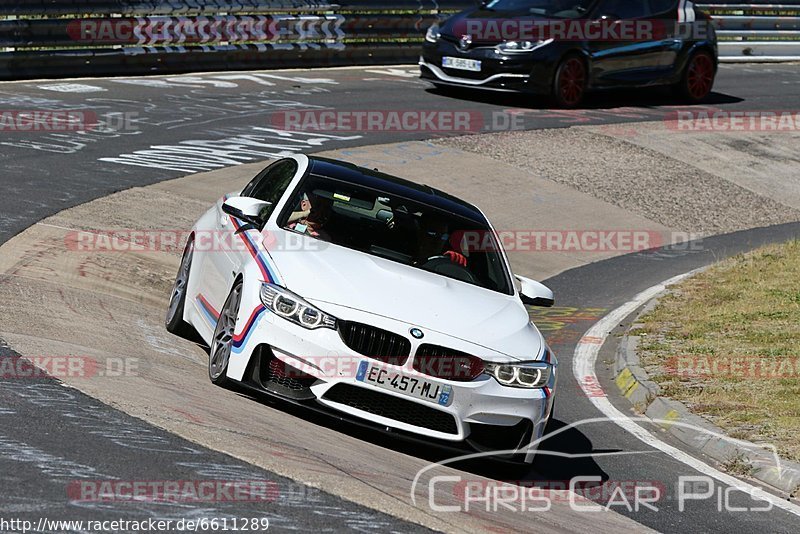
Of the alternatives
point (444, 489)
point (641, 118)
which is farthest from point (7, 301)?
point (641, 118)

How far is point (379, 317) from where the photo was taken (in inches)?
285

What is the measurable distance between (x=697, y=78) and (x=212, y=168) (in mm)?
11871

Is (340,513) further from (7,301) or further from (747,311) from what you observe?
(747,311)

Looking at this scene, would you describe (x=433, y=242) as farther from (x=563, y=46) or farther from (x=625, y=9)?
(x=625, y=9)

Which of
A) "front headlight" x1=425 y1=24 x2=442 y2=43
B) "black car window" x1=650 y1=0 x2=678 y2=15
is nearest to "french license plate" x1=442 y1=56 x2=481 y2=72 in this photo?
"front headlight" x1=425 y1=24 x2=442 y2=43

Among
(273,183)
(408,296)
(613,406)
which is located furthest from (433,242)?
(613,406)

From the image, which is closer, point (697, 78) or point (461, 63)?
point (461, 63)

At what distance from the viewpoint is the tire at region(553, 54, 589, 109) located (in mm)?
21994

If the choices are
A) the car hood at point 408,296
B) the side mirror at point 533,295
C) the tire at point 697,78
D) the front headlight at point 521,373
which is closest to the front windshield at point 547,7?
the tire at point 697,78

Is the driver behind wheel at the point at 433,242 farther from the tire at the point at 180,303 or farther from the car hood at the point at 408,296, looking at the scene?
the tire at the point at 180,303

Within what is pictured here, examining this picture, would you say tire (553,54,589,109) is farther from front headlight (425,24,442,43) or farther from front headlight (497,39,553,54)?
front headlight (425,24,442,43)

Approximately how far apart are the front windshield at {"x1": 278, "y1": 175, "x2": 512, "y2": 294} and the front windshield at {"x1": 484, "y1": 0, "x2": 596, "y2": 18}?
13827 millimetres

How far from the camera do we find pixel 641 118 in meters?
22.6

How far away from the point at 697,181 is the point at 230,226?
1212 cm
